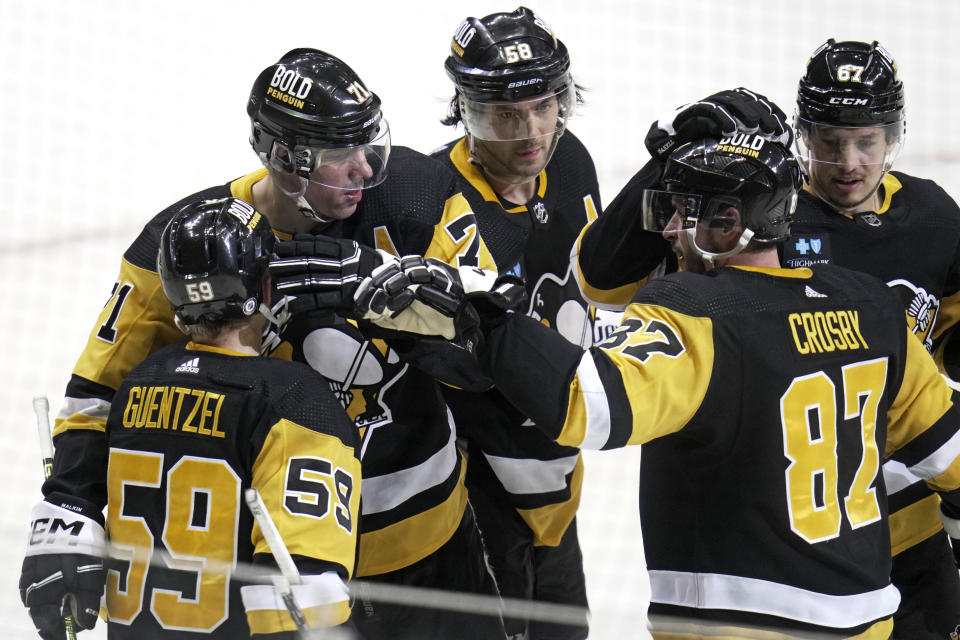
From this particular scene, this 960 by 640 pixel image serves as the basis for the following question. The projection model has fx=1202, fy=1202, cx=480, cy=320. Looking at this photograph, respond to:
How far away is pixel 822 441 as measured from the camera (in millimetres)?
2221

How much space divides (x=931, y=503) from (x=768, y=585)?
949mm

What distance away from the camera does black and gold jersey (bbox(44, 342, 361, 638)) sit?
2.18 metres

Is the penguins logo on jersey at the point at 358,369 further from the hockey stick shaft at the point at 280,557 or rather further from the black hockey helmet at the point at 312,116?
the hockey stick shaft at the point at 280,557

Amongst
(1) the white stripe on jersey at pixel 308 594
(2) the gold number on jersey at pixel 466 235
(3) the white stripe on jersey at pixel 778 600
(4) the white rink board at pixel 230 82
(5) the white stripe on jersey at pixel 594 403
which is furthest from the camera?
(4) the white rink board at pixel 230 82

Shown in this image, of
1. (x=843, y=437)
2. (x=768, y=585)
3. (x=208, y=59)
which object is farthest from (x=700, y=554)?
(x=208, y=59)

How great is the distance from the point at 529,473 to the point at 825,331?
1208mm

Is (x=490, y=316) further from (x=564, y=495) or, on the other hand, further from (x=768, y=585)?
(x=564, y=495)

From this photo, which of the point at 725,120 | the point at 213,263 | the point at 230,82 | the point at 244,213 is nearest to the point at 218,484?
the point at 213,263

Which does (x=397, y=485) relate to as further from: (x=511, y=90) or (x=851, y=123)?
(x=851, y=123)

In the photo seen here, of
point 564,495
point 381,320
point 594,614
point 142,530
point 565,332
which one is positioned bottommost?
point 594,614

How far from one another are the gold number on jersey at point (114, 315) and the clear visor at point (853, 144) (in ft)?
5.53

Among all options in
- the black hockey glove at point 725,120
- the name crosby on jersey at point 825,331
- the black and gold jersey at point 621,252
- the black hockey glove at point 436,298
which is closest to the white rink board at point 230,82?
the black and gold jersey at point 621,252

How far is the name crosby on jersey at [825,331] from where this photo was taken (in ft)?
7.23

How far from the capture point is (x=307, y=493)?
2172mm
